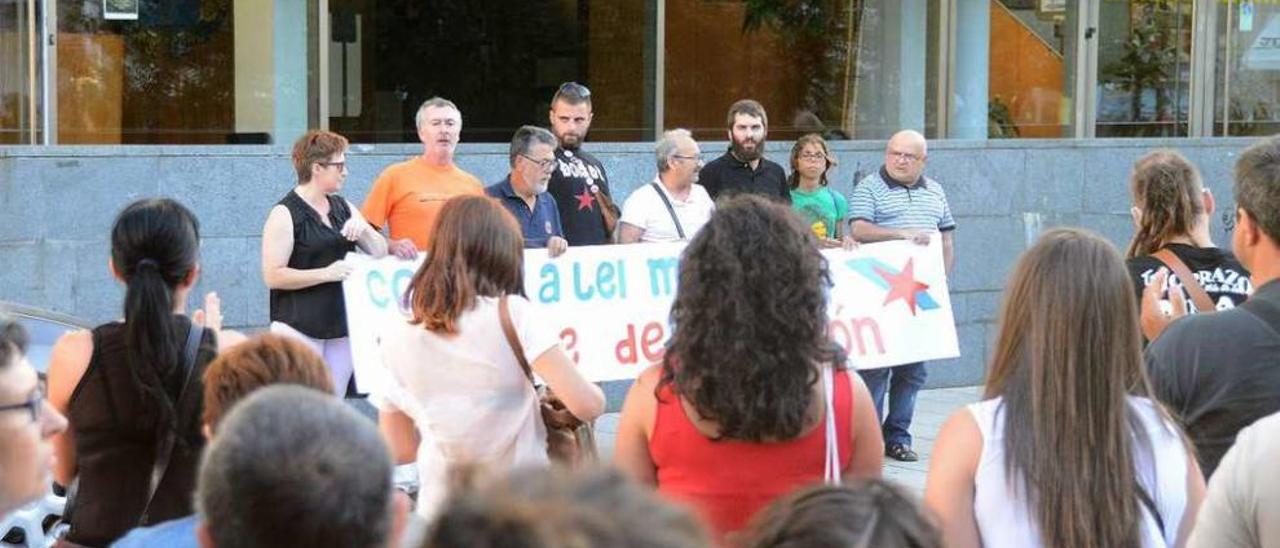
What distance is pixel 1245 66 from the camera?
16.2m

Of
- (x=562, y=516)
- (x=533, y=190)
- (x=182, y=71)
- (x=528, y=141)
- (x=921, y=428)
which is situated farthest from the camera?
(x=182, y=71)

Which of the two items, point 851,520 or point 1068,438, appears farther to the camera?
point 1068,438

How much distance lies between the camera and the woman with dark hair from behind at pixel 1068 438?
3.40m

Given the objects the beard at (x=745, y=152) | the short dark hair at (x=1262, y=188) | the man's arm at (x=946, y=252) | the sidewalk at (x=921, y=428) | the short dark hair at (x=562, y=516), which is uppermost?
the beard at (x=745, y=152)

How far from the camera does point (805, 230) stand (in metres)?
4.05

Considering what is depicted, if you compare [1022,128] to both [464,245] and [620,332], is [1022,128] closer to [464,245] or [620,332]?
[620,332]

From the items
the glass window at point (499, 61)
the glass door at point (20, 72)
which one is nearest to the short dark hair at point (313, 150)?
the glass door at point (20, 72)

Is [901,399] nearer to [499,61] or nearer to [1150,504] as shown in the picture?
[499,61]

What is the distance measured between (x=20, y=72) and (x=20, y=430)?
929cm

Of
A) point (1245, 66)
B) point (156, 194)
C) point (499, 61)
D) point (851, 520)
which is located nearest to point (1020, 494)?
point (851, 520)

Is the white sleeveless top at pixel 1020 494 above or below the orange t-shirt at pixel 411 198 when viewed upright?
below

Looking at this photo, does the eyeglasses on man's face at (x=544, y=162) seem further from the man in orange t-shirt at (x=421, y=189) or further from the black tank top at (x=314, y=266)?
the black tank top at (x=314, y=266)

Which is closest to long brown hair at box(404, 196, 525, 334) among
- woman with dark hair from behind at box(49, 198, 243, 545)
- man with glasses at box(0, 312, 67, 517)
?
woman with dark hair from behind at box(49, 198, 243, 545)

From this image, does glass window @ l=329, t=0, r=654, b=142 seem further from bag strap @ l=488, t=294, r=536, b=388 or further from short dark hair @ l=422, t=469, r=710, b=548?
short dark hair @ l=422, t=469, r=710, b=548
